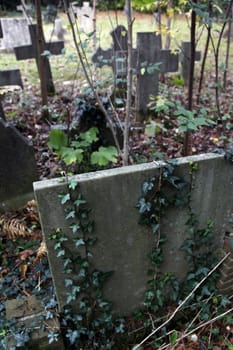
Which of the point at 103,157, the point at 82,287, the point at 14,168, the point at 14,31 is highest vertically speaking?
the point at 14,31

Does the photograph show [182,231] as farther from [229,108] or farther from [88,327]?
[229,108]

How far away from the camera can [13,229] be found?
2508mm

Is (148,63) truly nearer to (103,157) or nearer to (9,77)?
(9,77)

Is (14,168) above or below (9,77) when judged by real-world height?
below

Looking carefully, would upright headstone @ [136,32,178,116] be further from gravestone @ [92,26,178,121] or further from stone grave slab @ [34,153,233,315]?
stone grave slab @ [34,153,233,315]

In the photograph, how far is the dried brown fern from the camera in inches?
98.7

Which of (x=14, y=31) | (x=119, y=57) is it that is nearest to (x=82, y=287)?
(x=119, y=57)

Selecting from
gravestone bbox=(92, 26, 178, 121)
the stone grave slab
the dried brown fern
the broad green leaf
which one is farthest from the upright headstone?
the dried brown fern

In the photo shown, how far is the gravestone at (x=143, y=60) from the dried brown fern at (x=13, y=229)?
2.19 m

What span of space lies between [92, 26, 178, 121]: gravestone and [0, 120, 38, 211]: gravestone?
163 cm

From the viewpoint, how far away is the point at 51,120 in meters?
4.08

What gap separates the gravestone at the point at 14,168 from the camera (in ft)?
8.37

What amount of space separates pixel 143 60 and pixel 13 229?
2860 mm

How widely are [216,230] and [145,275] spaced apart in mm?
608
